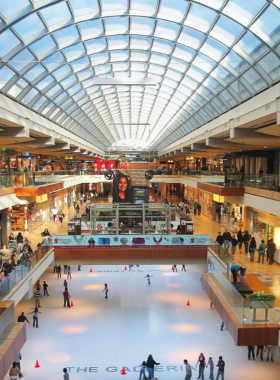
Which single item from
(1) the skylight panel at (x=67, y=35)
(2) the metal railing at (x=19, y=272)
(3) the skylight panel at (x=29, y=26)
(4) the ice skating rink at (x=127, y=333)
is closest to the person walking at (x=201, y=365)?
(4) the ice skating rink at (x=127, y=333)

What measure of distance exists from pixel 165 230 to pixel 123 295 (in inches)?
216

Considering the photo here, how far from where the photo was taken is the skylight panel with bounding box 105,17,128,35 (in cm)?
2180

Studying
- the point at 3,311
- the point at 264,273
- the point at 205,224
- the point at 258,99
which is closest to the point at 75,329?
the point at 3,311

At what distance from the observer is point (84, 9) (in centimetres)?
1939

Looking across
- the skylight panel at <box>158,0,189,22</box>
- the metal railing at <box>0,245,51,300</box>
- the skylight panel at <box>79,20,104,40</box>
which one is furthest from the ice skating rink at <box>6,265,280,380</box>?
the skylight panel at <box>158,0,189,22</box>

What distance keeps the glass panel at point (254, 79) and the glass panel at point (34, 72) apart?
40.6 ft

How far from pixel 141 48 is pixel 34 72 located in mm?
7917

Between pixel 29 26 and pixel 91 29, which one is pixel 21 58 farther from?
pixel 91 29

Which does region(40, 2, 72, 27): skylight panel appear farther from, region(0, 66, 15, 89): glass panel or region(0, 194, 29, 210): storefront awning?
region(0, 194, 29, 210): storefront awning

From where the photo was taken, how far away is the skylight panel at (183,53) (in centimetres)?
2502

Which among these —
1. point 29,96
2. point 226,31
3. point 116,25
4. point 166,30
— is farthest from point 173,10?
point 29,96

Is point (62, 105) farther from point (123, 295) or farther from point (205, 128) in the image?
point (123, 295)

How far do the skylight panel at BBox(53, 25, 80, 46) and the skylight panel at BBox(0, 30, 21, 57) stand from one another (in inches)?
115

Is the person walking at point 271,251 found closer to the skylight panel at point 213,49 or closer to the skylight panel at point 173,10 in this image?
the skylight panel at point 213,49
